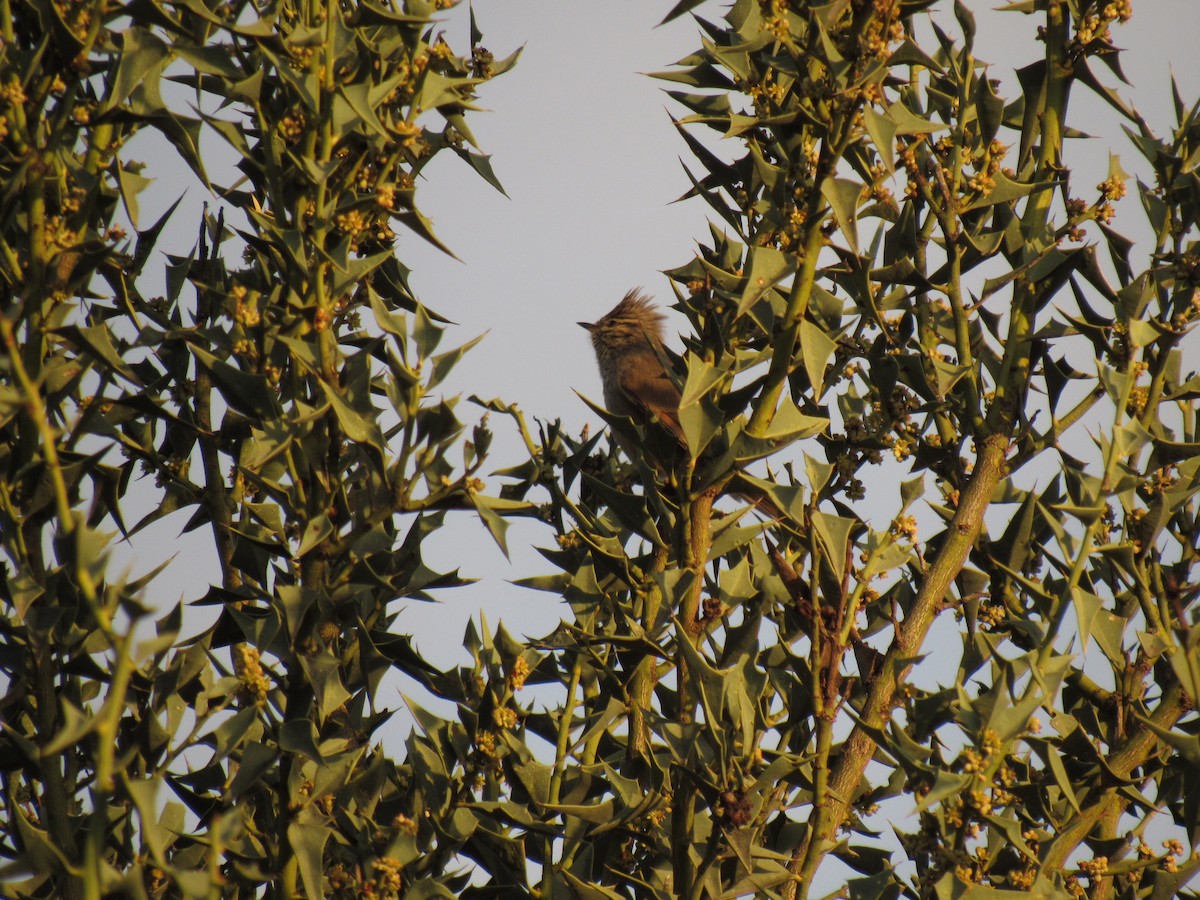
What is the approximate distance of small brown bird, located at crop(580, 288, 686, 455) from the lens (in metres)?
7.88

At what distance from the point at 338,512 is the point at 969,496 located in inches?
40.9

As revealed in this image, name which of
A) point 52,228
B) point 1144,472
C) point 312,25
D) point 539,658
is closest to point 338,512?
point 539,658

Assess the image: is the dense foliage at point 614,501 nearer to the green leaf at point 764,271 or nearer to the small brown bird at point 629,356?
the green leaf at point 764,271

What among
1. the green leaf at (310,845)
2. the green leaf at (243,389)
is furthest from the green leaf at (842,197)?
the green leaf at (310,845)

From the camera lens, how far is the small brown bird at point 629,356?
788cm

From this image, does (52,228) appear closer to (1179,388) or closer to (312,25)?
(312,25)

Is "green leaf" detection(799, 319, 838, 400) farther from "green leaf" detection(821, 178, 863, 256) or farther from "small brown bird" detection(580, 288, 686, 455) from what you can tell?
"small brown bird" detection(580, 288, 686, 455)

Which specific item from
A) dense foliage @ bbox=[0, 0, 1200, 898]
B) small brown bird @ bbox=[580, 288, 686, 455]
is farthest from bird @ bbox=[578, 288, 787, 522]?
dense foliage @ bbox=[0, 0, 1200, 898]

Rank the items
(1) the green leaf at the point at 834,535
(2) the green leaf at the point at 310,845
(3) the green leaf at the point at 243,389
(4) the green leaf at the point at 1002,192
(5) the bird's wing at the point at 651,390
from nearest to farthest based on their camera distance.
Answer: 1. (2) the green leaf at the point at 310,845
2. (3) the green leaf at the point at 243,389
3. (1) the green leaf at the point at 834,535
4. (4) the green leaf at the point at 1002,192
5. (5) the bird's wing at the point at 651,390

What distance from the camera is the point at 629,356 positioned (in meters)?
8.44

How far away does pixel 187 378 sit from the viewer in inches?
84.7

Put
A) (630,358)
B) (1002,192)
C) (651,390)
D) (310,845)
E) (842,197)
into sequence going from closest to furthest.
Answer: (310,845) → (842,197) → (1002,192) → (651,390) → (630,358)

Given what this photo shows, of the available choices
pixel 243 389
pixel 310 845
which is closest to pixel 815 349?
pixel 243 389

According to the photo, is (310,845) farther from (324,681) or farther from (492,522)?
(492,522)
